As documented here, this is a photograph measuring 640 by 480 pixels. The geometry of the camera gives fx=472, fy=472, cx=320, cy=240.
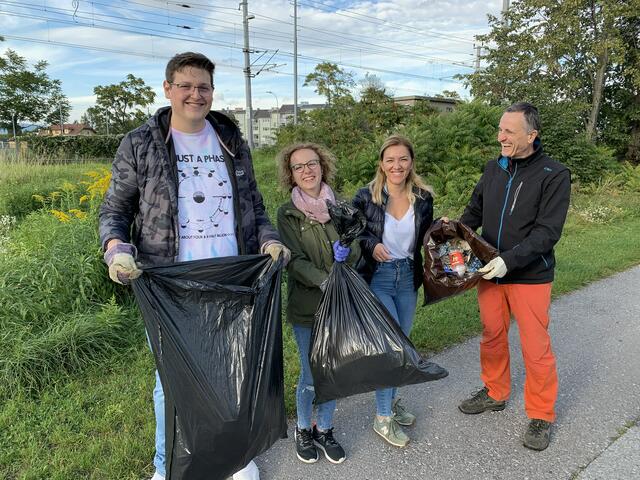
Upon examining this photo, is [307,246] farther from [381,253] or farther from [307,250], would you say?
[381,253]

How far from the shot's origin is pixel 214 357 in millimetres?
1975

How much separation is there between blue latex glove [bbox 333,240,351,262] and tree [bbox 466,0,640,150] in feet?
47.6

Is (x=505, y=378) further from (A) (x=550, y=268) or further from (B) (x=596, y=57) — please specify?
(B) (x=596, y=57)

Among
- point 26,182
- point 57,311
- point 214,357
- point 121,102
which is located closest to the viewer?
point 214,357

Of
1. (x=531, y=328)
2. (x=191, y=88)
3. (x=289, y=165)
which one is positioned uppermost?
(x=191, y=88)

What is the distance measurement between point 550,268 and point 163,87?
2271 millimetres

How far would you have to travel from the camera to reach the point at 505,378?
3.06 meters

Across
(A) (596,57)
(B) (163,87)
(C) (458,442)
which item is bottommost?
(C) (458,442)

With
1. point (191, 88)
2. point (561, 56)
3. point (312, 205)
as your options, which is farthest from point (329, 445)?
point (561, 56)

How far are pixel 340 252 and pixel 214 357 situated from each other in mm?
763

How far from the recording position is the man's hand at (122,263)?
6.03 ft

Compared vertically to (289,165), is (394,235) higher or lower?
lower

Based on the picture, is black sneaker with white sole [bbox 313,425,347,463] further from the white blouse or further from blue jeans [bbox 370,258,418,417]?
the white blouse

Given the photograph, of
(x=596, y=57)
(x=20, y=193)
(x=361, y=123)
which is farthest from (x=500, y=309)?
(x=596, y=57)
